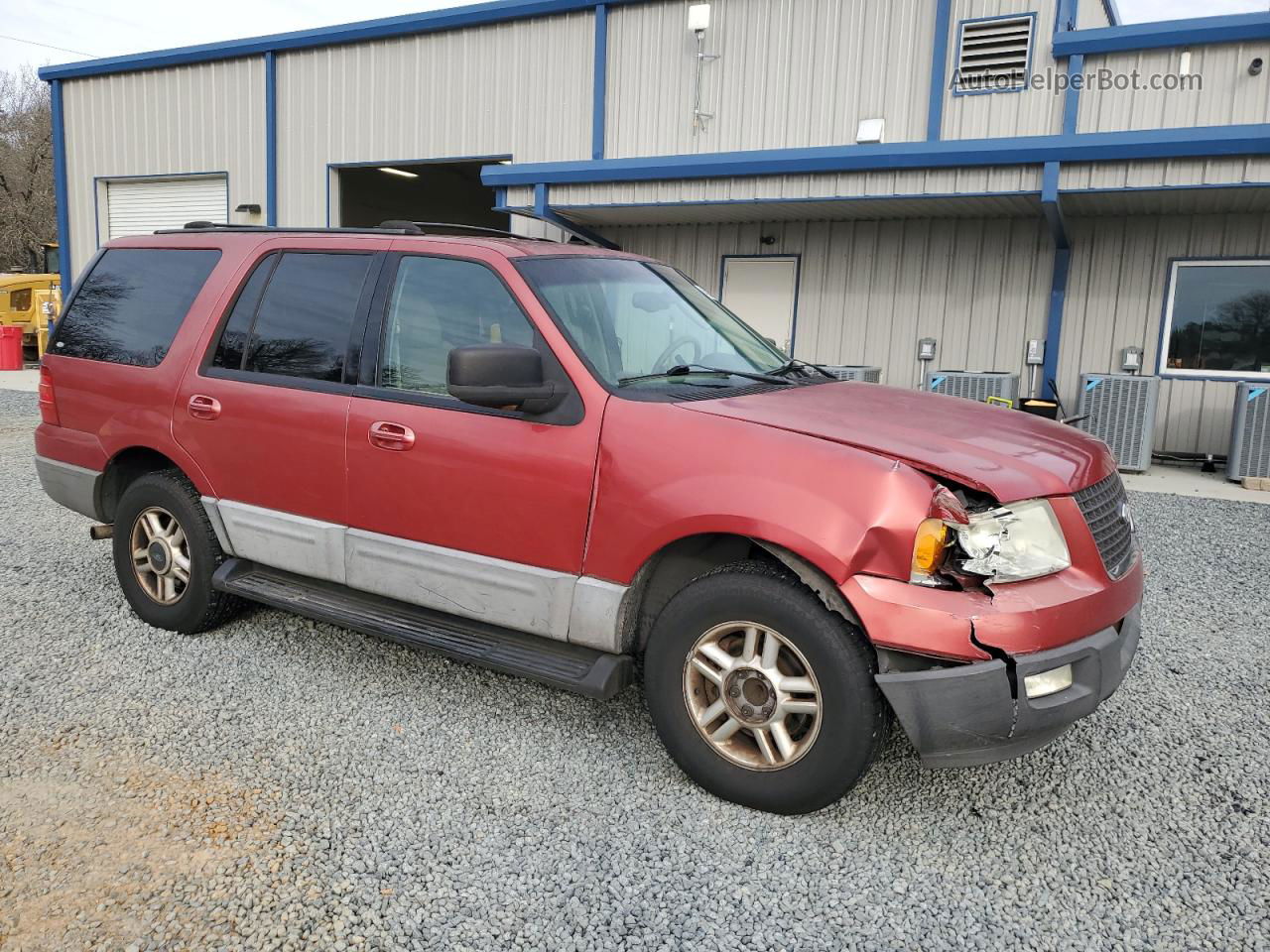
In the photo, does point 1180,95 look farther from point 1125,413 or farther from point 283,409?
point 283,409

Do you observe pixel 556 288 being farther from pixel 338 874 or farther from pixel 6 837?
pixel 6 837

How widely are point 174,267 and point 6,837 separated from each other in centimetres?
282

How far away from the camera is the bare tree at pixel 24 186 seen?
45656 millimetres

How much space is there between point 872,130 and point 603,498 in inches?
434

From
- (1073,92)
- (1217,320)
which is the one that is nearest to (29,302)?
(1073,92)

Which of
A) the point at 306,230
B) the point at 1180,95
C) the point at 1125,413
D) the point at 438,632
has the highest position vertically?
the point at 1180,95

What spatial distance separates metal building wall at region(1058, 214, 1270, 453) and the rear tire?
10.9 m

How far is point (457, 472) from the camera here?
3.55m

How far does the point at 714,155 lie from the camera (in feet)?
36.5

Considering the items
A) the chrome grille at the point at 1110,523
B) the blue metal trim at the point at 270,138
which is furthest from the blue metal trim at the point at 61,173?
the chrome grille at the point at 1110,523

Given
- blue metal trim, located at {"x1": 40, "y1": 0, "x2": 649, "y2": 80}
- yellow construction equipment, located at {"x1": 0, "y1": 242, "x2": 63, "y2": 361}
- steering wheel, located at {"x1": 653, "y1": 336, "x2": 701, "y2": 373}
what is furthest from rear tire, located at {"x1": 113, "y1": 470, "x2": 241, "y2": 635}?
yellow construction equipment, located at {"x1": 0, "y1": 242, "x2": 63, "y2": 361}

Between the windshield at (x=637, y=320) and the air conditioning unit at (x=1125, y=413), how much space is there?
311 inches

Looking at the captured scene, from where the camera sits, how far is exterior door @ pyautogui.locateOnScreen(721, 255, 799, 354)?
1350 centimetres

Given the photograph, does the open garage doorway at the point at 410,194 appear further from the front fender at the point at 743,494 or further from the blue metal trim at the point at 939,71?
the front fender at the point at 743,494
